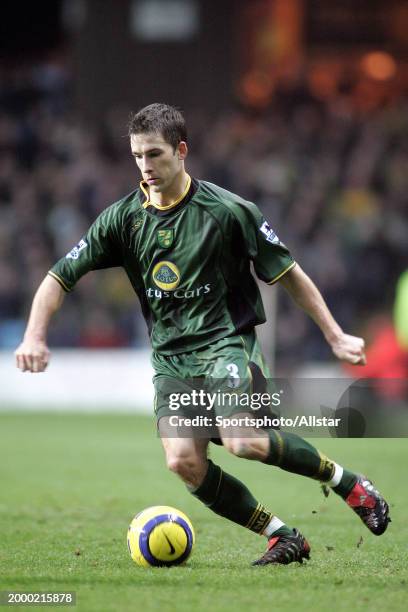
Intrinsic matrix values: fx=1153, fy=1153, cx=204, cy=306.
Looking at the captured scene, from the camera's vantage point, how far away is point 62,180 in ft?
62.0

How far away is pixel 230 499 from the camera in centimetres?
565

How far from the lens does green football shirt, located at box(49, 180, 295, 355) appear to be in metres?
5.62

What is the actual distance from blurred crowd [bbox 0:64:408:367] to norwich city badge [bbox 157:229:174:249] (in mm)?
10873

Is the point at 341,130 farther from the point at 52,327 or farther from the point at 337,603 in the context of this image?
the point at 337,603

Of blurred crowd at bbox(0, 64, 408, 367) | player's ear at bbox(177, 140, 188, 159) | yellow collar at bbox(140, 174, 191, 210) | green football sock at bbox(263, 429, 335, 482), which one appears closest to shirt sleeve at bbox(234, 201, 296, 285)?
yellow collar at bbox(140, 174, 191, 210)

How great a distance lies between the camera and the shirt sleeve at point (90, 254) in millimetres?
5688

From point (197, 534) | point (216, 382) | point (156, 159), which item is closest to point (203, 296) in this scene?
point (216, 382)

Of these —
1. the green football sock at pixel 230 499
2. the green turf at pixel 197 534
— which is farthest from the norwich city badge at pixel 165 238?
the green turf at pixel 197 534

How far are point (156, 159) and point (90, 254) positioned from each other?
62 cm

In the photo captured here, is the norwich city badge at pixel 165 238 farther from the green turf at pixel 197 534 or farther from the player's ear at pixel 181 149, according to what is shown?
the green turf at pixel 197 534

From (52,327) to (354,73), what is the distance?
777cm

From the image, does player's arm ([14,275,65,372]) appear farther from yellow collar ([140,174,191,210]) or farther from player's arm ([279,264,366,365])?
player's arm ([279,264,366,365])

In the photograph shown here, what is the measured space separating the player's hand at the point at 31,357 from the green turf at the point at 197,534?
945mm

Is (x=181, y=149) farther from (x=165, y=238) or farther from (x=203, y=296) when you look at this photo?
(x=203, y=296)
